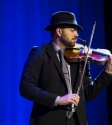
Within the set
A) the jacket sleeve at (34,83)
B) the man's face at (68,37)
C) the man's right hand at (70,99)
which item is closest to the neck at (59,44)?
the man's face at (68,37)

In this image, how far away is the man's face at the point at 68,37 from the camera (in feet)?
5.11

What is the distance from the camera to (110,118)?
2.95m

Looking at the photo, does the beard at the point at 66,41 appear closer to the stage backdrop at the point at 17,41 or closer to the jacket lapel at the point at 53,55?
the jacket lapel at the point at 53,55

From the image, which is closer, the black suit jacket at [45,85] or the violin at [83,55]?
the black suit jacket at [45,85]

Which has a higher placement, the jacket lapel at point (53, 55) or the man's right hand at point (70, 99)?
the jacket lapel at point (53, 55)

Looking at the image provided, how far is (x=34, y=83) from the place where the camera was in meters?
1.43

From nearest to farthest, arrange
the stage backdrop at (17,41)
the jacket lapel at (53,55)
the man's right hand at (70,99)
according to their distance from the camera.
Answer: the man's right hand at (70,99) < the jacket lapel at (53,55) < the stage backdrop at (17,41)

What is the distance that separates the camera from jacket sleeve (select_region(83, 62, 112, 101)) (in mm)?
1556

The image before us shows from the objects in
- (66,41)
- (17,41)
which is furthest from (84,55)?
(17,41)

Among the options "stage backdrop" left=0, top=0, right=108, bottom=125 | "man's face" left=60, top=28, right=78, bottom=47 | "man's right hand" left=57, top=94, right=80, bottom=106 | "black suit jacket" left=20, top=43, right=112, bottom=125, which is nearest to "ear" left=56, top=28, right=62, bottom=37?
"man's face" left=60, top=28, right=78, bottom=47

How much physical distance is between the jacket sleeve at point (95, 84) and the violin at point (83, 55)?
0.05 meters

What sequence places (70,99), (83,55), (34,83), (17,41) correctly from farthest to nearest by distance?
(17,41), (83,55), (34,83), (70,99)

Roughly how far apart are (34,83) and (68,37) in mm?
319

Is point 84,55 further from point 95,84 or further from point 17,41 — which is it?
point 17,41
